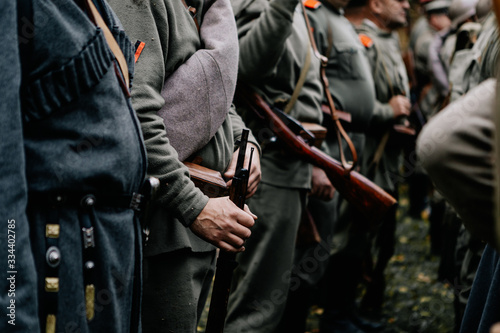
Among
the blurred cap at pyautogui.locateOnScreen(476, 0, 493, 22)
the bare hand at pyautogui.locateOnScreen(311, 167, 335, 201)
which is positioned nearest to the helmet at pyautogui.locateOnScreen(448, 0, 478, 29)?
the blurred cap at pyautogui.locateOnScreen(476, 0, 493, 22)

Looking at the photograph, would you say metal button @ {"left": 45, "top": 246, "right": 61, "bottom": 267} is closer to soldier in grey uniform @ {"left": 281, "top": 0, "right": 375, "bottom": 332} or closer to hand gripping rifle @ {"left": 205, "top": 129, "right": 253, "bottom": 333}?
hand gripping rifle @ {"left": 205, "top": 129, "right": 253, "bottom": 333}

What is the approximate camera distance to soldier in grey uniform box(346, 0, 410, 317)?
5.00m

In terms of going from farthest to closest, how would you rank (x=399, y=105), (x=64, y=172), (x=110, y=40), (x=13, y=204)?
(x=399, y=105) → (x=110, y=40) → (x=64, y=172) → (x=13, y=204)

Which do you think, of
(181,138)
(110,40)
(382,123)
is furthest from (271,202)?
(382,123)

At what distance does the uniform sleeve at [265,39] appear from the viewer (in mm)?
2947

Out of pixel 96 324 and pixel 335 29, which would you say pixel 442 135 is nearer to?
pixel 96 324

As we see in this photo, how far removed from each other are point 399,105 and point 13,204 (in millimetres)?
4179

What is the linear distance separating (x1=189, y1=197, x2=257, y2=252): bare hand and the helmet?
452 cm

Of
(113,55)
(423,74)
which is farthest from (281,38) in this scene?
(423,74)

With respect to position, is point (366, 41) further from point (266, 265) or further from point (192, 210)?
point (192, 210)

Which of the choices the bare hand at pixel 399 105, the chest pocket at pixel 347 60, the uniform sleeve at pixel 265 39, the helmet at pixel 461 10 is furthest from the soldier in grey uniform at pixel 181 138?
the helmet at pixel 461 10

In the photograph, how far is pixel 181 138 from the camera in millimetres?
2014

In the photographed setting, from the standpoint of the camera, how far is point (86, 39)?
1.46m

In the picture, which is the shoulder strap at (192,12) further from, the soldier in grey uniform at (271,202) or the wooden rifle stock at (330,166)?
the wooden rifle stock at (330,166)
